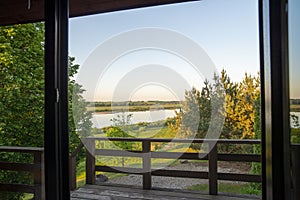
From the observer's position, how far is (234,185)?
10.8 feet

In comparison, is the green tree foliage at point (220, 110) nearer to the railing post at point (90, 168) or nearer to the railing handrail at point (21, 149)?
the railing post at point (90, 168)

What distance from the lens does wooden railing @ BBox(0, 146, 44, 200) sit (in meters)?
1.45

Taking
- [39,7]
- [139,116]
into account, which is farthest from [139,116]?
[39,7]

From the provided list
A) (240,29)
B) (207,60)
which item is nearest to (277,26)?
(240,29)

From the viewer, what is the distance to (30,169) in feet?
5.04

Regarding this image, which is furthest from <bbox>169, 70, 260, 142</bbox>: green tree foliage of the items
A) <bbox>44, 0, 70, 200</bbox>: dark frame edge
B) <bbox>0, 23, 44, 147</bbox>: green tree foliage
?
<bbox>0, 23, 44, 147</bbox>: green tree foliage

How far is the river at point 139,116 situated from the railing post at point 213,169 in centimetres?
73

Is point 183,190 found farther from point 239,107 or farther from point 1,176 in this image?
point 1,176

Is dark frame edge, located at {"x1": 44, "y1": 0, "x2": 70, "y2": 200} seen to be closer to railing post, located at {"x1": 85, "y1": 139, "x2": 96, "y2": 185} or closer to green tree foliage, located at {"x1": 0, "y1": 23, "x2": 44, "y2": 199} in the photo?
green tree foliage, located at {"x1": 0, "y1": 23, "x2": 44, "y2": 199}

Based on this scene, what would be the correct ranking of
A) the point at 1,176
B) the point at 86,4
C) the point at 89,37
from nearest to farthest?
the point at 1,176, the point at 86,4, the point at 89,37

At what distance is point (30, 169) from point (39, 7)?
0.99 meters

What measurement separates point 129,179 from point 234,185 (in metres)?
1.47

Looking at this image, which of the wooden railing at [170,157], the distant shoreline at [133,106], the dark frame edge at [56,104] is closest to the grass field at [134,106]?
the distant shoreline at [133,106]

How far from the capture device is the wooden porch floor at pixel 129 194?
310 centimetres
